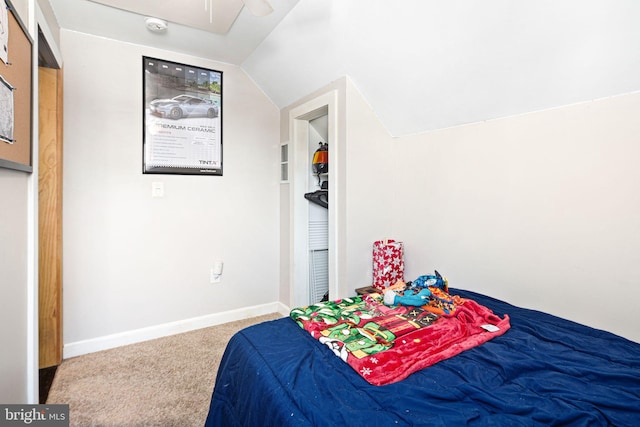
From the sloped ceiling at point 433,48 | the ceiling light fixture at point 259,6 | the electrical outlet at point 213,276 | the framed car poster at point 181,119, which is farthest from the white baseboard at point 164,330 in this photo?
the ceiling light fixture at point 259,6

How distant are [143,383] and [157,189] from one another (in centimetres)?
149

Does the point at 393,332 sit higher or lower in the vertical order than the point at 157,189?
lower

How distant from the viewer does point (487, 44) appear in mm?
1570

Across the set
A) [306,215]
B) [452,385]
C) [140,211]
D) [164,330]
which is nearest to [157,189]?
[140,211]

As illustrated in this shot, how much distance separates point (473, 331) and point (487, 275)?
66cm

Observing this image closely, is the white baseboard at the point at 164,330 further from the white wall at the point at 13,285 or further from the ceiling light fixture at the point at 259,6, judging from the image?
the ceiling light fixture at the point at 259,6

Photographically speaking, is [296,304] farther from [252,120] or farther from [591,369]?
[591,369]

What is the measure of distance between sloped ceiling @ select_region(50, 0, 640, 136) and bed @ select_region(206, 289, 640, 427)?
1174 mm

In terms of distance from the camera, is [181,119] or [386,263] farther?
[181,119]

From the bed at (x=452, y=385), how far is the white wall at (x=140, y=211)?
1.66 m

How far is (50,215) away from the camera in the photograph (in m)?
2.16

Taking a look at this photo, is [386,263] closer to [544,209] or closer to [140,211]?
[544,209]

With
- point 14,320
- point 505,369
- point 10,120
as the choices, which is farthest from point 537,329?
point 10,120

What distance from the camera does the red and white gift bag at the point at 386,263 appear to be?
2354 mm
